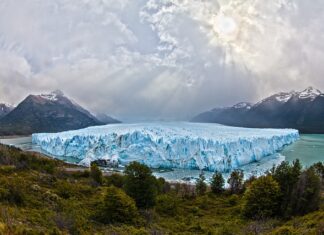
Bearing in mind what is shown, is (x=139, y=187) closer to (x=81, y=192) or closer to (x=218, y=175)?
(x=81, y=192)

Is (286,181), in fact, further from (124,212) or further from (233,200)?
(124,212)

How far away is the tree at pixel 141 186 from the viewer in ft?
70.9

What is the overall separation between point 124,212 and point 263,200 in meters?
7.95

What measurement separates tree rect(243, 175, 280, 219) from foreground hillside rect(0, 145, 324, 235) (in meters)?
0.22

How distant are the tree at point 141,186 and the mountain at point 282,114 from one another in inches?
5317

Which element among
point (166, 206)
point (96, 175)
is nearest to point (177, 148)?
point (96, 175)

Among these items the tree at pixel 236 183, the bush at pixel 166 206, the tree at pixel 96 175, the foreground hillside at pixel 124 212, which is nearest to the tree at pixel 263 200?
the foreground hillside at pixel 124 212

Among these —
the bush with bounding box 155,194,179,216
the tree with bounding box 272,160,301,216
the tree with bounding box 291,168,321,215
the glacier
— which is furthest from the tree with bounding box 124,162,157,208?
the glacier

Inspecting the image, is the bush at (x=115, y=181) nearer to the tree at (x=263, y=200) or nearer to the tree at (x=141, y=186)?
the tree at (x=141, y=186)

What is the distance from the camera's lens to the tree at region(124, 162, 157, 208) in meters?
21.6

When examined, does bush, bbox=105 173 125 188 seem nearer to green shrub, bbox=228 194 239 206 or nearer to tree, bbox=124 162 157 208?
tree, bbox=124 162 157 208

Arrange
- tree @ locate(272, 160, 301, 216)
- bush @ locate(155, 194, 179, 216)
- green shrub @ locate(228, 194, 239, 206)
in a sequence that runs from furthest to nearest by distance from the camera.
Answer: green shrub @ locate(228, 194, 239, 206), bush @ locate(155, 194, 179, 216), tree @ locate(272, 160, 301, 216)

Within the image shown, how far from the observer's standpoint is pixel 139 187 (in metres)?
21.7

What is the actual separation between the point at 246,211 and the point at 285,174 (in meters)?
3.35
